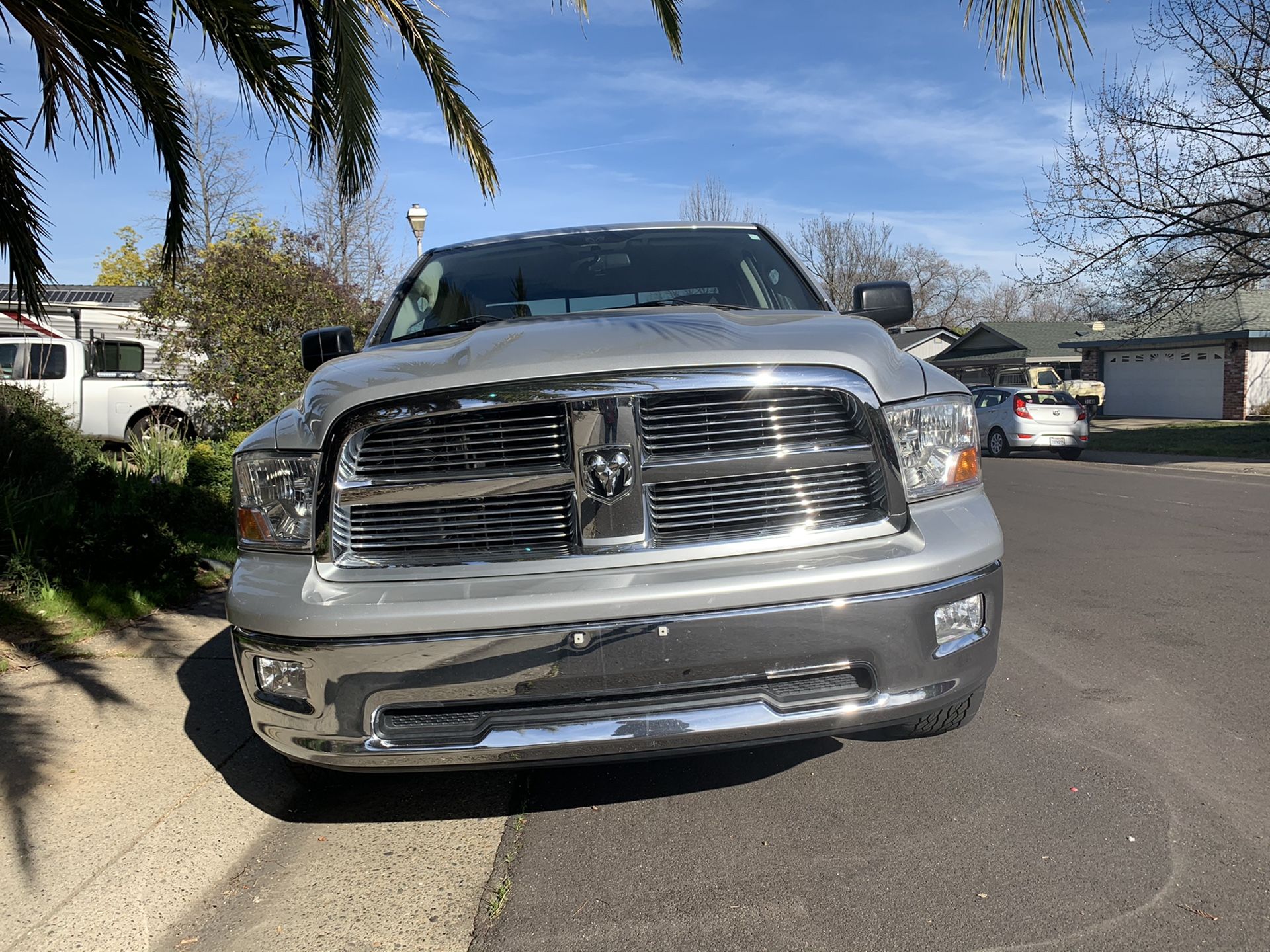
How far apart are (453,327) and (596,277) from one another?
0.80m

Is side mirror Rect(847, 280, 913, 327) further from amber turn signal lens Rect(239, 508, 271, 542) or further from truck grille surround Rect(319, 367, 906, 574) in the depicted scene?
amber turn signal lens Rect(239, 508, 271, 542)

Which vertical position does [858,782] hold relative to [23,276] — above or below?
below

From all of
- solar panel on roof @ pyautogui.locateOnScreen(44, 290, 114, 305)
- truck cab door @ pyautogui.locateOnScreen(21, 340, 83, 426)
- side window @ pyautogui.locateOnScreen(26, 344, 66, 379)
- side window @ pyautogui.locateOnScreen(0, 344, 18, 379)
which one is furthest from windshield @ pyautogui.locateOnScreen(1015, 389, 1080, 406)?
solar panel on roof @ pyautogui.locateOnScreen(44, 290, 114, 305)

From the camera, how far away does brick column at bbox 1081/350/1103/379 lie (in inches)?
1414

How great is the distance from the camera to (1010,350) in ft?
138

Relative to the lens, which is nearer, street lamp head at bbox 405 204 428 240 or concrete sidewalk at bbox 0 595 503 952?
concrete sidewalk at bbox 0 595 503 952

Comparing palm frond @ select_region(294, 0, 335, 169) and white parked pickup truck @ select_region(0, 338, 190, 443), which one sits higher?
palm frond @ select_region(294, 0, 335, 169)

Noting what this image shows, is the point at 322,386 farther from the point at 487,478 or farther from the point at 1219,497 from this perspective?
the point at 1219,497

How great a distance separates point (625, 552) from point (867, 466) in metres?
0.71

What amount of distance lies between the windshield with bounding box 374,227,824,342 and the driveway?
1770 mm

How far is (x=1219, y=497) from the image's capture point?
37.7ft

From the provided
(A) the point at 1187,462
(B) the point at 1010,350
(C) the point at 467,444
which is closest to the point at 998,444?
(A) the point at 1187,462

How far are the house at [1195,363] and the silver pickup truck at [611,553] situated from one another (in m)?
26.8

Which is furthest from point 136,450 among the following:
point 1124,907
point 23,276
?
point 1124,907
